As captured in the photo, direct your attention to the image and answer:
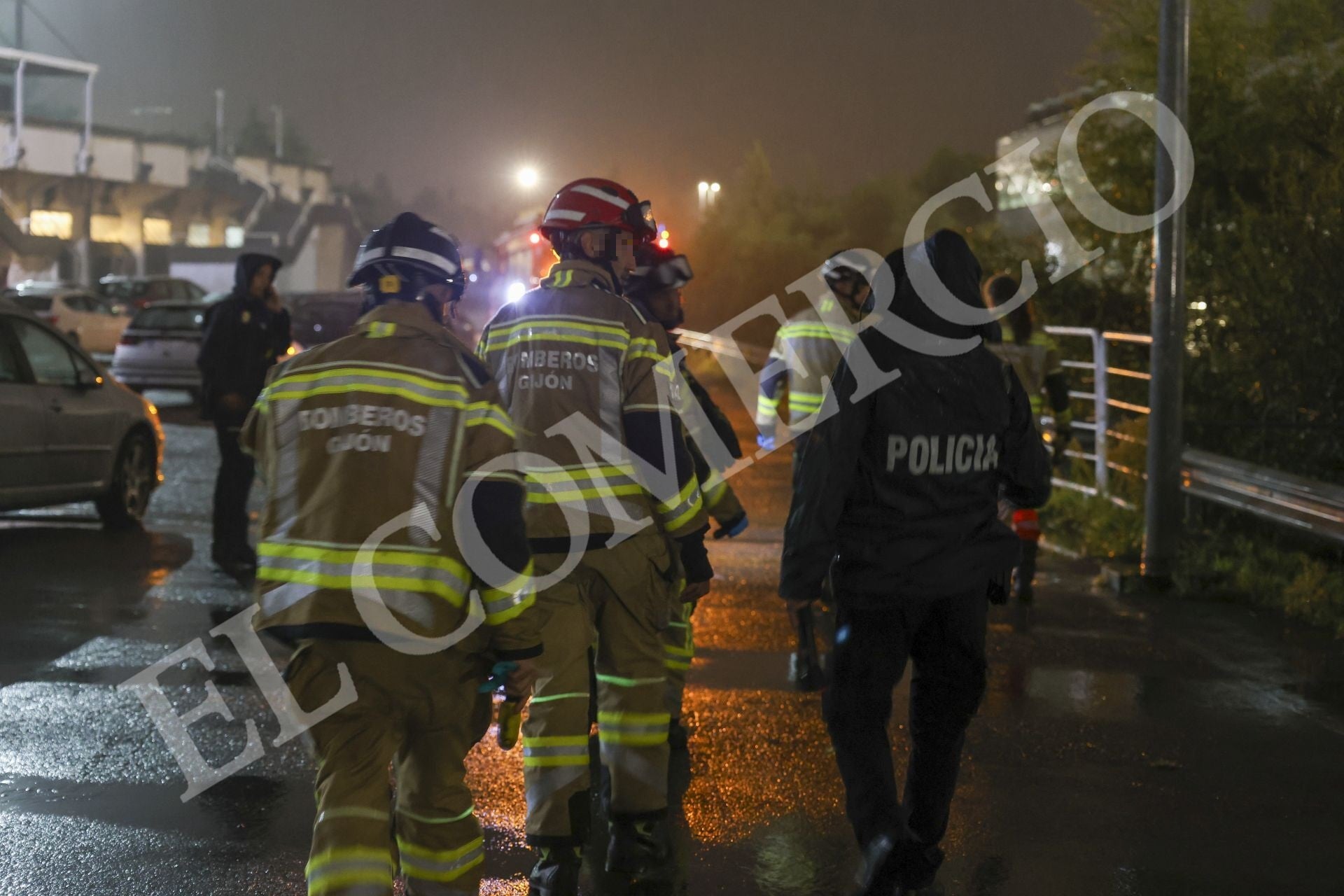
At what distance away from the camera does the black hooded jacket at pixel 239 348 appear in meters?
8.55

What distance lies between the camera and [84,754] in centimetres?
540

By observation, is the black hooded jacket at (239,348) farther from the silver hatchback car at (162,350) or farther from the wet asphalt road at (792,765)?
the silver hatchback car at (162,350)

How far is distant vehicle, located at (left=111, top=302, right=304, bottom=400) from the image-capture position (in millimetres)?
20078

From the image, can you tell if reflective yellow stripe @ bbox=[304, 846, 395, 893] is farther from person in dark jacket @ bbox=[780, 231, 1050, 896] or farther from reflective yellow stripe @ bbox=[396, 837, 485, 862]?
person in dark jacket @ bbox=[780, 231, 1050, 896]

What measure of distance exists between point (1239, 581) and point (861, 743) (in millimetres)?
6063

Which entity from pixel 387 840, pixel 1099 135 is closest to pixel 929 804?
pixel 387 840

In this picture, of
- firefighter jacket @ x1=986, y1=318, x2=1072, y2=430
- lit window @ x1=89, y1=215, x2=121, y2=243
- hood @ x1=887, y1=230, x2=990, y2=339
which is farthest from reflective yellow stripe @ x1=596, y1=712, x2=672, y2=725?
lit window @ x1=89, y1=215, x2=121, y2=243

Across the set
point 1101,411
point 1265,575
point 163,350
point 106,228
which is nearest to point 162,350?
point 163,350

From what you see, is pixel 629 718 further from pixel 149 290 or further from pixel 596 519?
pixel 149 290

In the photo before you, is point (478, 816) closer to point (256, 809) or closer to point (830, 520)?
point (256, 809)

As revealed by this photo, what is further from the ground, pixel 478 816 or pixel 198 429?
pixel 198 429

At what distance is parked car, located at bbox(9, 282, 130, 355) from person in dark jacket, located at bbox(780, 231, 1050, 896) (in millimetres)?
25973

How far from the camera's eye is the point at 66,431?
9.60 m

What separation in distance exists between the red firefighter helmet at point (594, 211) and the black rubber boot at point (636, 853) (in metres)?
1.92
